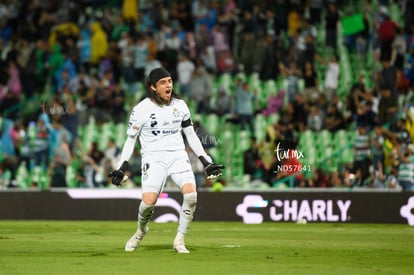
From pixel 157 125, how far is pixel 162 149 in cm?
34

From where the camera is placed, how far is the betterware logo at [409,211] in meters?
22.8

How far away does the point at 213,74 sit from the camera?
1167 inches

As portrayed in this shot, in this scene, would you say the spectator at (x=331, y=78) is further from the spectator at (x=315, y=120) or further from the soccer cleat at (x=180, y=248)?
the soccer cleat at (x=180, y=248)

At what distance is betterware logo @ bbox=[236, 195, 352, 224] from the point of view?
23516 millimetres

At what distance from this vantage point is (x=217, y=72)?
1169 inches

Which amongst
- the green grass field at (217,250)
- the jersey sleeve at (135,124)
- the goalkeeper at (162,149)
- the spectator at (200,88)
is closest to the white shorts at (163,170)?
the goalkeeper at (162,149)

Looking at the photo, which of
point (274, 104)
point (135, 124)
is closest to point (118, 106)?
point (274, 104)

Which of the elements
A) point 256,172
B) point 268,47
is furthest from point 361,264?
Answer: point 268,47

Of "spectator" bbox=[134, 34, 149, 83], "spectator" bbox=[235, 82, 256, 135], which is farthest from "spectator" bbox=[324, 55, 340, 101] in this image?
"spectator" bbox=[134, 34, 149, 83]

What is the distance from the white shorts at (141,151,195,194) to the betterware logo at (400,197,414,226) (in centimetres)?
958

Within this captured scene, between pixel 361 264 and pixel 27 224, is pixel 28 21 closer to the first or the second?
pixel 27 224

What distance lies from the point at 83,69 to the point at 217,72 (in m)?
4.15

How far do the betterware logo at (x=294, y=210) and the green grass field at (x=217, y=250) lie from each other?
103cm

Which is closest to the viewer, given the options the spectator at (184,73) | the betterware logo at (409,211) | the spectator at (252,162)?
the betterware logo at (409,211)
